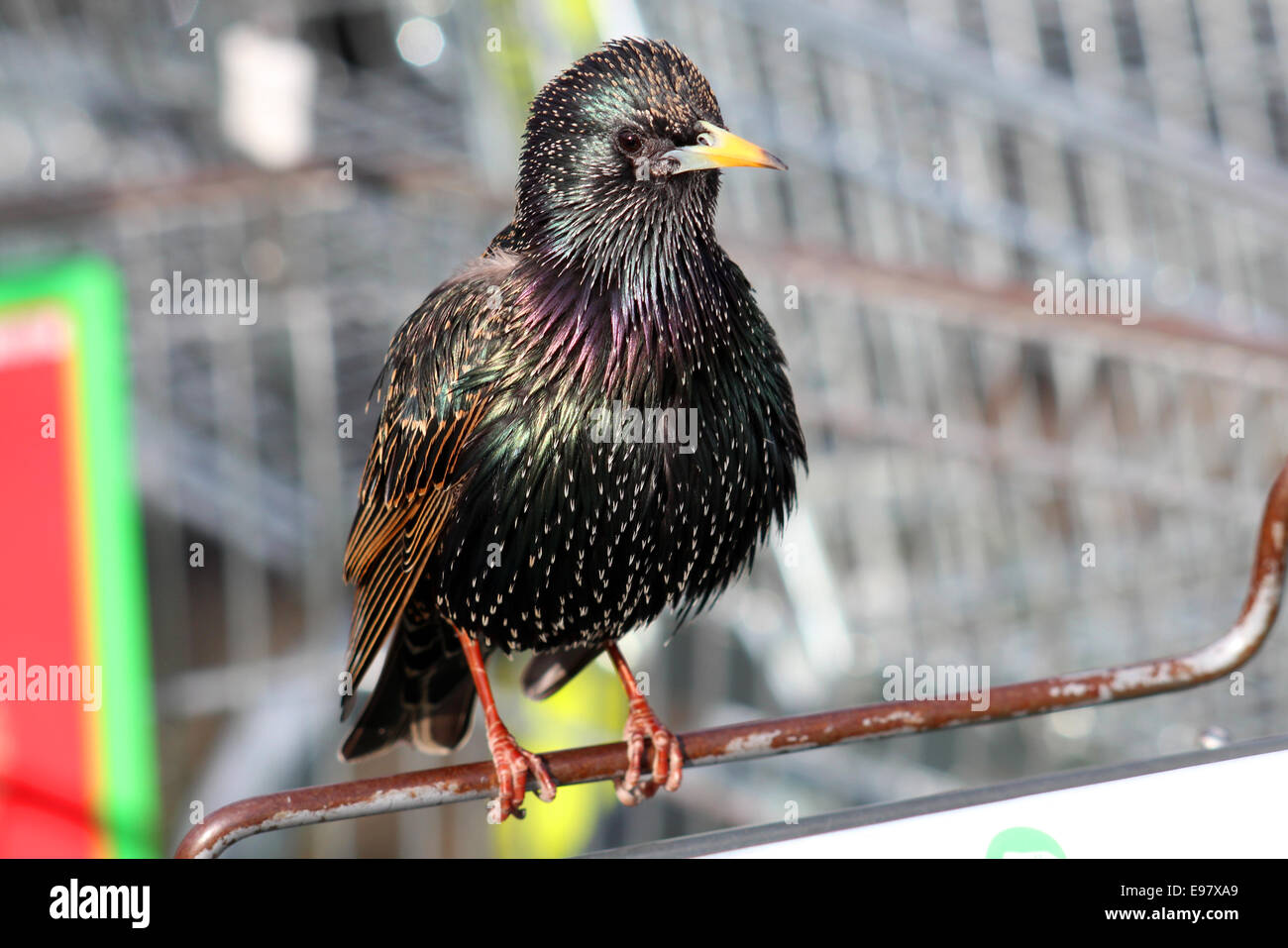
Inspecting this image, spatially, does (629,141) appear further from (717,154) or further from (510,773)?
(510,773)

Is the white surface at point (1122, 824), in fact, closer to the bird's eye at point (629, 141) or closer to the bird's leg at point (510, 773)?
the bird's leg at point (510, 773)

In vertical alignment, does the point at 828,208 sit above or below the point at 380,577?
above

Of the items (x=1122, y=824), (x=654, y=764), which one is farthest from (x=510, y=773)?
(x=1122, y=824)

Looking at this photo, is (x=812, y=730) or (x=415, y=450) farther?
(x=415, y=450)

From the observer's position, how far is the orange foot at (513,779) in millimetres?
1408

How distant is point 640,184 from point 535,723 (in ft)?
6.94

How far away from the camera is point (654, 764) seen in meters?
1.49

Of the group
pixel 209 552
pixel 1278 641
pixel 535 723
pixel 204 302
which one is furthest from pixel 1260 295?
pixel 209 552

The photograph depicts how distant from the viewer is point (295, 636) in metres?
3.55

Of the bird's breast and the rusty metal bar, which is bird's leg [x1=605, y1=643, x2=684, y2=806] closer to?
the rusty metal bar

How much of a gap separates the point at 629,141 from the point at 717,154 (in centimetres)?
9
